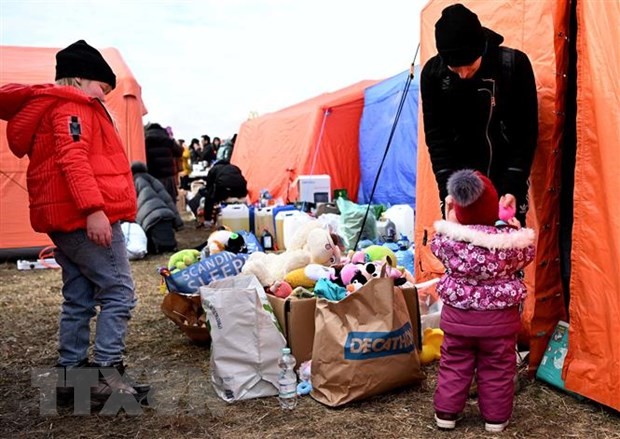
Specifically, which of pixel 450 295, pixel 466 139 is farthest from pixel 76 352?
pixel 466 139

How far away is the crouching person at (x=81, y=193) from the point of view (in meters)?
2.59

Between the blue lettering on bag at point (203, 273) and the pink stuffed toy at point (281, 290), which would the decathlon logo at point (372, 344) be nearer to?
the pink stuffed toy at point (281, 290)

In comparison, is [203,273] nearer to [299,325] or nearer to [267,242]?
[299,325]

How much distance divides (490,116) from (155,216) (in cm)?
533

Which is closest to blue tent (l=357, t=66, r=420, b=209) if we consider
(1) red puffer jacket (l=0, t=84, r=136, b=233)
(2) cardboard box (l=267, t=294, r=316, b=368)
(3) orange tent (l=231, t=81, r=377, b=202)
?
(3) orange tent (l=231, t=81, r=377, b=202)

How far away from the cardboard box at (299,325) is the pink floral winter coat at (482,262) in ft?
2.48

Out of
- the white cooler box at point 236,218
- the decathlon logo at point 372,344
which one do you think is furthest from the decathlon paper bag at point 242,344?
the white cooler box at point 236,218

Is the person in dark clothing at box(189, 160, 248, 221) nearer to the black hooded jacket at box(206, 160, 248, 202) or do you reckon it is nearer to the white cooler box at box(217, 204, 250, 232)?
the black hooded jacket at box(206, 160, 248, 202)

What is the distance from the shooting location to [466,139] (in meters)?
2.80

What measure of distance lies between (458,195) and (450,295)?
1.35 feet

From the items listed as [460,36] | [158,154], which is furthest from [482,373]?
[158,154]

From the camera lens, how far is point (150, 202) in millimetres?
7500

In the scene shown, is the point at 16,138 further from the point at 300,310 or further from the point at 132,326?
the point at 132,326

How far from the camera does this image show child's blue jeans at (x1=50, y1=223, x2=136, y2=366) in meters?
2.71
